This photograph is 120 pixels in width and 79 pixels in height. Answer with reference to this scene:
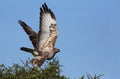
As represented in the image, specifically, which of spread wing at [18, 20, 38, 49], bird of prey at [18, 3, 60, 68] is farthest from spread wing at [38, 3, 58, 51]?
spread wing at [18, 20, 38, 49]

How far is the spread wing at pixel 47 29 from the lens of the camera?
73.6 ft

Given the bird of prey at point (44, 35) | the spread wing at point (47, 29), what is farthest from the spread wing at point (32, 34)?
the spread wing at point (47, 29)

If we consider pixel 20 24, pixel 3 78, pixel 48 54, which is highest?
pixel 20 24

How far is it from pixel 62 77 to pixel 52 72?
0.33 metres

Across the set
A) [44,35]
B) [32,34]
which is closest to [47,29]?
[44,35]

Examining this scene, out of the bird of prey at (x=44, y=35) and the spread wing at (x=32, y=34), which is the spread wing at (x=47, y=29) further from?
the spread wing at (x=32, y=34)

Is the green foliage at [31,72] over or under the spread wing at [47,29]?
under

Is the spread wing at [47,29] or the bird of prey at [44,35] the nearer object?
the bird of prey at [44,35]

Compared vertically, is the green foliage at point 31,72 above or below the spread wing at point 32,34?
below

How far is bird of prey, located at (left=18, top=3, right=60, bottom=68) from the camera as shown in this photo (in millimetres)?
21797

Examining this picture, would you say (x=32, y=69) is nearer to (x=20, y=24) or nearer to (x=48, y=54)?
(x=48, y=54)

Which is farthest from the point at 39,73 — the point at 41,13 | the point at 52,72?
the point at 41,13

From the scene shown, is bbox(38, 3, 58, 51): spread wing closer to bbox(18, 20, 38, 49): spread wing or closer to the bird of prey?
the bird of prey

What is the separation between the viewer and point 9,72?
1689 centimetres
